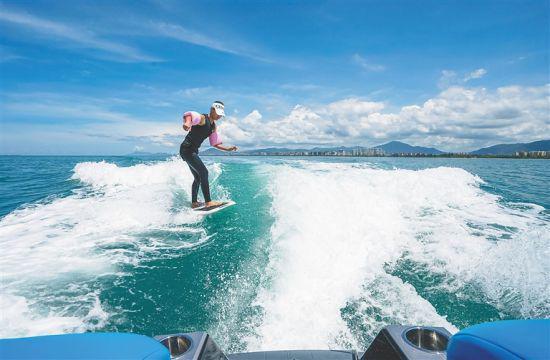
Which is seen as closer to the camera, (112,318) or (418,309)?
(112,318)

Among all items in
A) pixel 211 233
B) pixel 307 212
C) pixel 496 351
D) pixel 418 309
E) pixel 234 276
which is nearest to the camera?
pixel 496 351

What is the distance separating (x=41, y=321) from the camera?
3.12m

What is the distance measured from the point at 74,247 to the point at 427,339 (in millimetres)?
5653

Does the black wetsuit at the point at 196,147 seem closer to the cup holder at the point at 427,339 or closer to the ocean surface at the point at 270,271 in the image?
the ocean surface at the point at 270,271

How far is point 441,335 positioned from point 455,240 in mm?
4069

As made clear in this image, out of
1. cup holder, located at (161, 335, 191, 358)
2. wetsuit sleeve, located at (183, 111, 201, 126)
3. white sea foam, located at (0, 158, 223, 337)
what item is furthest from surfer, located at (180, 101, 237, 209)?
cup holder, located at (161, 335, 191, 358)

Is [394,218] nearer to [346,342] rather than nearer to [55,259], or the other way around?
[346,342]

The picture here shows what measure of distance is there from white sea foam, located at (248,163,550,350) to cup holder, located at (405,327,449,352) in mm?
905

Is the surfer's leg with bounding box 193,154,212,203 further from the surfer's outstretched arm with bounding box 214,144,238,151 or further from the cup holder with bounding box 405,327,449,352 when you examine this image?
the cup holder with bounding box 405,327,449,352

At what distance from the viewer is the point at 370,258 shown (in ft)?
15.4

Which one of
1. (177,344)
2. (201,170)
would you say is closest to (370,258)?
(177,344)

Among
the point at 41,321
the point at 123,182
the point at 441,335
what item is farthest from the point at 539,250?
the point at 123,182

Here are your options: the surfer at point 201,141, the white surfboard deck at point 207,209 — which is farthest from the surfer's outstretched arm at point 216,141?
the white surfboard deck at point 207,209

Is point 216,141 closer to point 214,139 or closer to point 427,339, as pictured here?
Result: point 214,139
